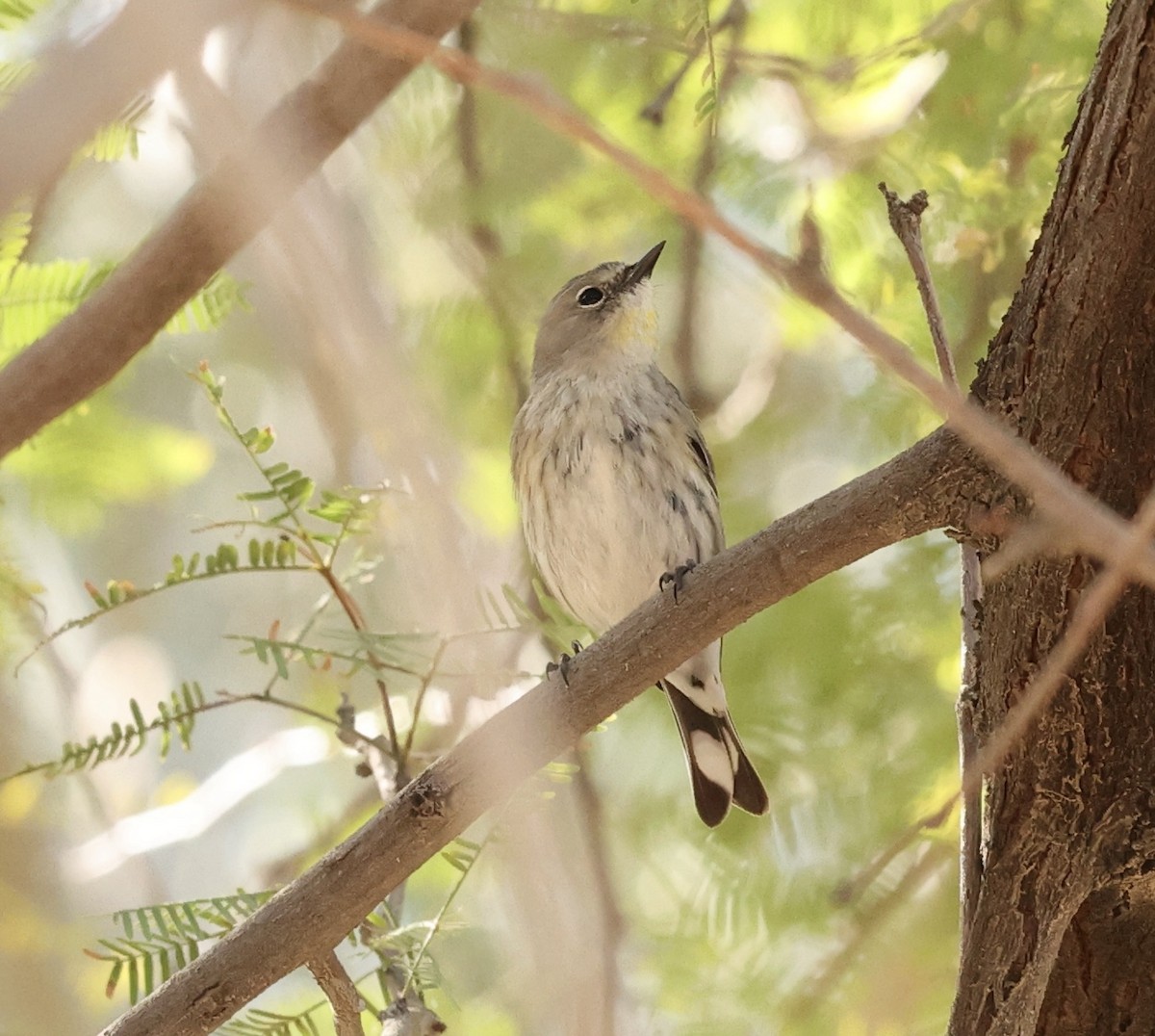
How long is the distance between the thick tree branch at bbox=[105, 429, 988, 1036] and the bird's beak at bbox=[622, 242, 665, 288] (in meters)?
2.15

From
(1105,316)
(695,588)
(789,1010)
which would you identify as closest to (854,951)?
(789,1010)

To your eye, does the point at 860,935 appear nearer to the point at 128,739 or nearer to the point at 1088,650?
the point at 1088,650

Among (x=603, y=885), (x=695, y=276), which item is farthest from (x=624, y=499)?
(x=603, y=885)

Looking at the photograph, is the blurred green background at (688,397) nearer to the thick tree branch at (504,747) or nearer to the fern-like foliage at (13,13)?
the fern-like foliage at (13,13)

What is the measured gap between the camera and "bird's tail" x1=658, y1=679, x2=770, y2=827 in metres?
3.82

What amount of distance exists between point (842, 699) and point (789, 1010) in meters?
0.78

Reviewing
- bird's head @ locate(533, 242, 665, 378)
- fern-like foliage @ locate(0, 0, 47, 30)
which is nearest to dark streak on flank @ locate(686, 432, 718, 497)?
bird's head @ locate(533, 242, 665, 378)

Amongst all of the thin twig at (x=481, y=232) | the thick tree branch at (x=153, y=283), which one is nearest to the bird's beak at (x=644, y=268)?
the thin twig at (x=481, y=232)

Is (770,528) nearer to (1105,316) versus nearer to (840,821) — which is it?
(1105,316)

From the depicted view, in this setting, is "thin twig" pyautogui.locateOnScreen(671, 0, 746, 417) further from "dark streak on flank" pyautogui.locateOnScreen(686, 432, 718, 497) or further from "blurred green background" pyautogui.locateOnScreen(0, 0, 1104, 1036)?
"dark streak on flank" pyautogui.locateOnScreen(686, 432, 718, 497)

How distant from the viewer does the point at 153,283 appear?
2615 mm

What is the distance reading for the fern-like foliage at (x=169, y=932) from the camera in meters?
2.61

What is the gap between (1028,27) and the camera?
3.73m

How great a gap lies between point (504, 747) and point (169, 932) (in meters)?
0.81
